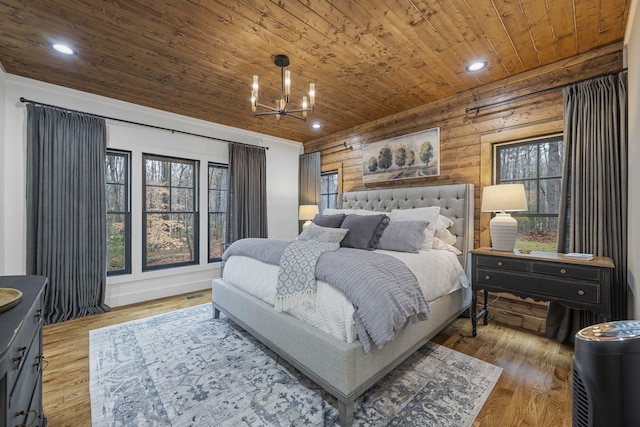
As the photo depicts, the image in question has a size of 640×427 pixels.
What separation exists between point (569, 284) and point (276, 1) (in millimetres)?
2994

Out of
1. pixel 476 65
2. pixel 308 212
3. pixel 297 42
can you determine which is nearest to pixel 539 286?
pixel 476 65

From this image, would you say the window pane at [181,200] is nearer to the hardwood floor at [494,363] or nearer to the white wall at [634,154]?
the hardwood floor at [494,363]

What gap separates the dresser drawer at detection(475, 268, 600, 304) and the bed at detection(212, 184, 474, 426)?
32 cm

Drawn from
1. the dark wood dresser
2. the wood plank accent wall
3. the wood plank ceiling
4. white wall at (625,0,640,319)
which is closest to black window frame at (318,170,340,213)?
the wood plank accent wall

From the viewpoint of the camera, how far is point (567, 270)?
6.98ft

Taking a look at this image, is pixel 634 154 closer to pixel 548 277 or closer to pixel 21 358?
pixel 548 277

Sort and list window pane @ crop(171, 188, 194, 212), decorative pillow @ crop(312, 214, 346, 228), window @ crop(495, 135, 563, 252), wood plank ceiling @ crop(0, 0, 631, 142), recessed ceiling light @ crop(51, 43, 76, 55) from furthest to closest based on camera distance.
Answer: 1. window pane @ crop(171, 188, 194, 212)
2. decorative pillow @ crop(312, 214, 346, 228)
3. window @ crop(495, 135, 563, 252)
4. recessed ceiling light @ crop(51, 43, 76, 55)
5. wood plank ceiling @ crop(0, 0, 631, 142)

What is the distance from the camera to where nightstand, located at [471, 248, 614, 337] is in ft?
6.56

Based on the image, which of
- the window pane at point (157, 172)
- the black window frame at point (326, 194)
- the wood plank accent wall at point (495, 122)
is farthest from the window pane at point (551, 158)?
the window pane at point (157, 172)

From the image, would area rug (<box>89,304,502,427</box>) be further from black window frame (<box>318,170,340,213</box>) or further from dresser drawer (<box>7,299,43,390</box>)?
black window frame (<box>318,170,340,213</box>)

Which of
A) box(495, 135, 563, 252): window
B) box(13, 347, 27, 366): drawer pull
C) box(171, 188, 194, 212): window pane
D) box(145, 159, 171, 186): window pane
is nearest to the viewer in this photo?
box(13, 347, 27, 366): drawer pull

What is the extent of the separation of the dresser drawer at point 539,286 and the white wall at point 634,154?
23 cm

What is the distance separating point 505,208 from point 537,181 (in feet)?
2.30

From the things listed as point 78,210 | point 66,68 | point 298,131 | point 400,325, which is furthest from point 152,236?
point 400,325
